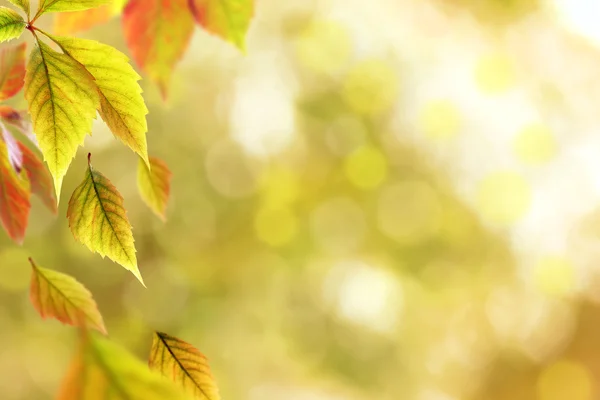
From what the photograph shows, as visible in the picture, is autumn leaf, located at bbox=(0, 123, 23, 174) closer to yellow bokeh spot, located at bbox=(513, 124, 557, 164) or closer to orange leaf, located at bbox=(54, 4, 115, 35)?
orange leaf, located at bbox=(54, 4, 115, 35)

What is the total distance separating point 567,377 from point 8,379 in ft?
9.86

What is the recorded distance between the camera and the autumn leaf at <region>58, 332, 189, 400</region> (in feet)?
0.66

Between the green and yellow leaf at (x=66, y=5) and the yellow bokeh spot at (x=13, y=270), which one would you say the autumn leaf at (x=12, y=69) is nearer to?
the green and yellow leaf at (x=66, y=5)

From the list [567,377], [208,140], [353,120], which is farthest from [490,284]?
[208,140]

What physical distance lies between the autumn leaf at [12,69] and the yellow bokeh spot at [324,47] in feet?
9.11

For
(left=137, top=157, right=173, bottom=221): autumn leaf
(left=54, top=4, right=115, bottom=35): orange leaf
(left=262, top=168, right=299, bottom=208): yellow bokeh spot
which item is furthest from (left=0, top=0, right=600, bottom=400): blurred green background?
(left=137, top=157, right=173, bottom=221): autumn leaf

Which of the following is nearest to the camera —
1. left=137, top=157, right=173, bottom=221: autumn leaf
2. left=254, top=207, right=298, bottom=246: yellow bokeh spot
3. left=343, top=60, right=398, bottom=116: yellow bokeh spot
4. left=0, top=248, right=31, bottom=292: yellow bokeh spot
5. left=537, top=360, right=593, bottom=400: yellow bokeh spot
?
left=137, top=157, right=173, bottom=221: autumn leaf

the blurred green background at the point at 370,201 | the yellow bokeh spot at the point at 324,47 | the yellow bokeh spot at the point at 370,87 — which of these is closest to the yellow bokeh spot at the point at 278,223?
the blurred green background at the point at 370,201

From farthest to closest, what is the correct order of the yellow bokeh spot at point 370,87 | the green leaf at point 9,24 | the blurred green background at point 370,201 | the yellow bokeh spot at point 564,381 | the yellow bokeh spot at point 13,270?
the yellow bokeh spot at point 564,381 → the yellow bokeh spot at point 370,87 → the blurred green background at point 370,201 → the yellow bokeh spot at point 13,270 → the green leaf at point 9,24

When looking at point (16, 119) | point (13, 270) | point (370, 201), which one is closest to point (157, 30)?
point (16, 119)

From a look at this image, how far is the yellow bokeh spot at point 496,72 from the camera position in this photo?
3055mm

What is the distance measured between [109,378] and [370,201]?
278cm

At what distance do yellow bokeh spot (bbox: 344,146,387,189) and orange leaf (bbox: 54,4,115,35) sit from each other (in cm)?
258

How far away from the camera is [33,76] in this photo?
0.20m
